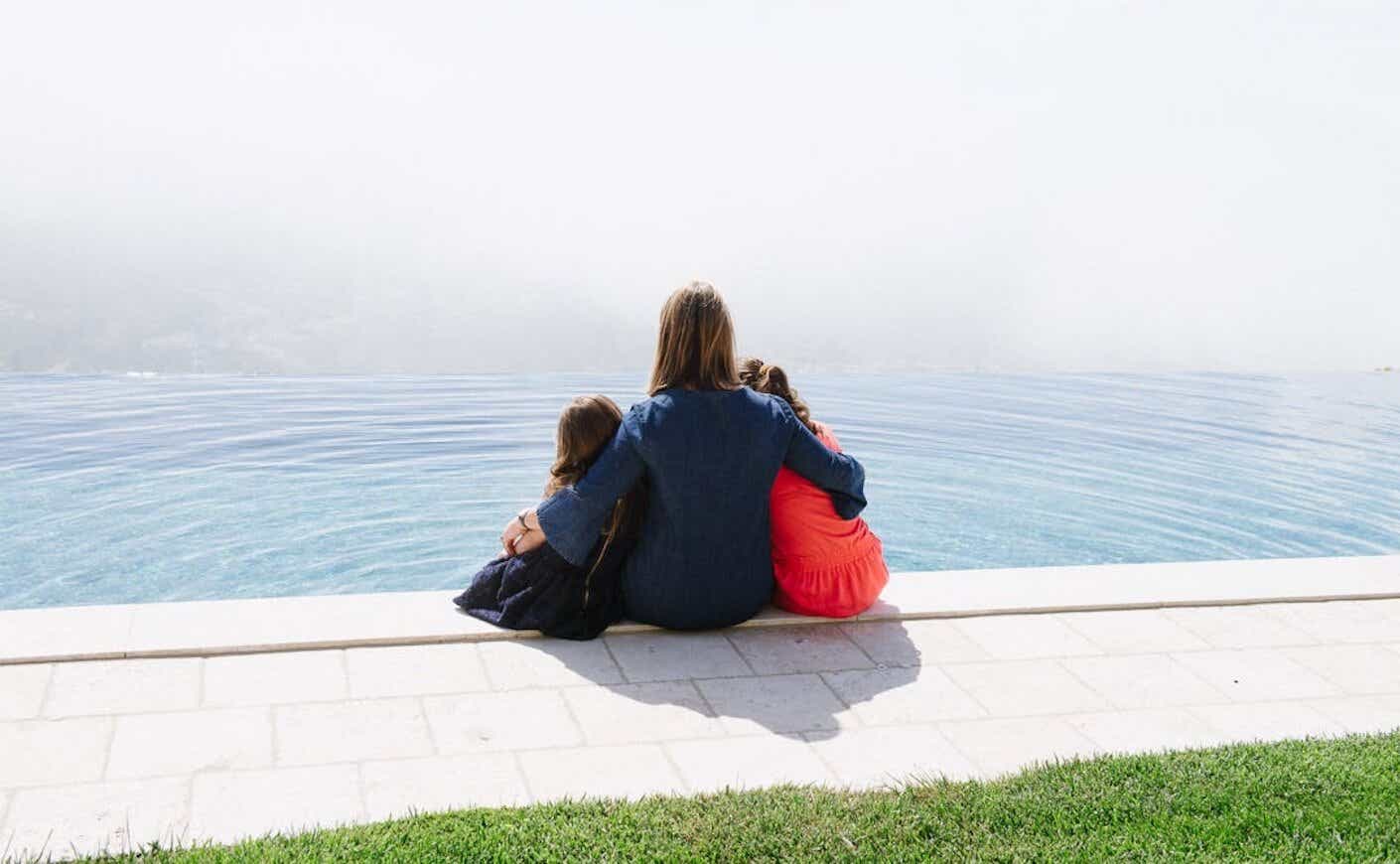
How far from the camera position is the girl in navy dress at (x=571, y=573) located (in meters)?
4.53

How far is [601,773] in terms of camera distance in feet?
11.3

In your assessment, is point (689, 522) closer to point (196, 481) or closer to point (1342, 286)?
point (196, 481)

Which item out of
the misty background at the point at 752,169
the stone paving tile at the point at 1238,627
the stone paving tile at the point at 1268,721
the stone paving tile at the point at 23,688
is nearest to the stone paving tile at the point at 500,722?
A: the stone paving tile at the point at 23,688

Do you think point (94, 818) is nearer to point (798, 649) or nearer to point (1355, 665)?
point (798, 649)

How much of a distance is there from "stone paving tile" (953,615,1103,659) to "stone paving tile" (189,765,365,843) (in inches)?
97.4

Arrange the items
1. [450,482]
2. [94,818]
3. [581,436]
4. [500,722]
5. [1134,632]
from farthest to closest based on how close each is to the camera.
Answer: [450,482]
[1134,632]
[581,436]
[500,722]
[94,818]

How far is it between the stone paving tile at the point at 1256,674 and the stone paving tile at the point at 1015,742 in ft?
2.64

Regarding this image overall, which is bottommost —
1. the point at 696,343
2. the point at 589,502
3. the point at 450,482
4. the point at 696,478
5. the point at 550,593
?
the point at 450,482

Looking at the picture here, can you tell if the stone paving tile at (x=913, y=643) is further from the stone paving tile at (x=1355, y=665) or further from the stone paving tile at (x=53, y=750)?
the stone paving tile at (x=53, y=750)

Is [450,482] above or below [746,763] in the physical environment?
below

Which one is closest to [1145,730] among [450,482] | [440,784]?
[440,784]

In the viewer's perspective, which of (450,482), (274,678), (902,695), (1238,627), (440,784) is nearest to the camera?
(440,784)

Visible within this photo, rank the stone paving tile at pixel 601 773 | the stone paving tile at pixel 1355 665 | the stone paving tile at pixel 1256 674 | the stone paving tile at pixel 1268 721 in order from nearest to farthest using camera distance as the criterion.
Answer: the stone paving tile at pixel 601 773 < the stone paving tile at pixel 1268 721 < the stone paving tile at pixel 1256 674 < the stone paving tile at pixel 1355 665

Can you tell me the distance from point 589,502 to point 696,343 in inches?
27.7
